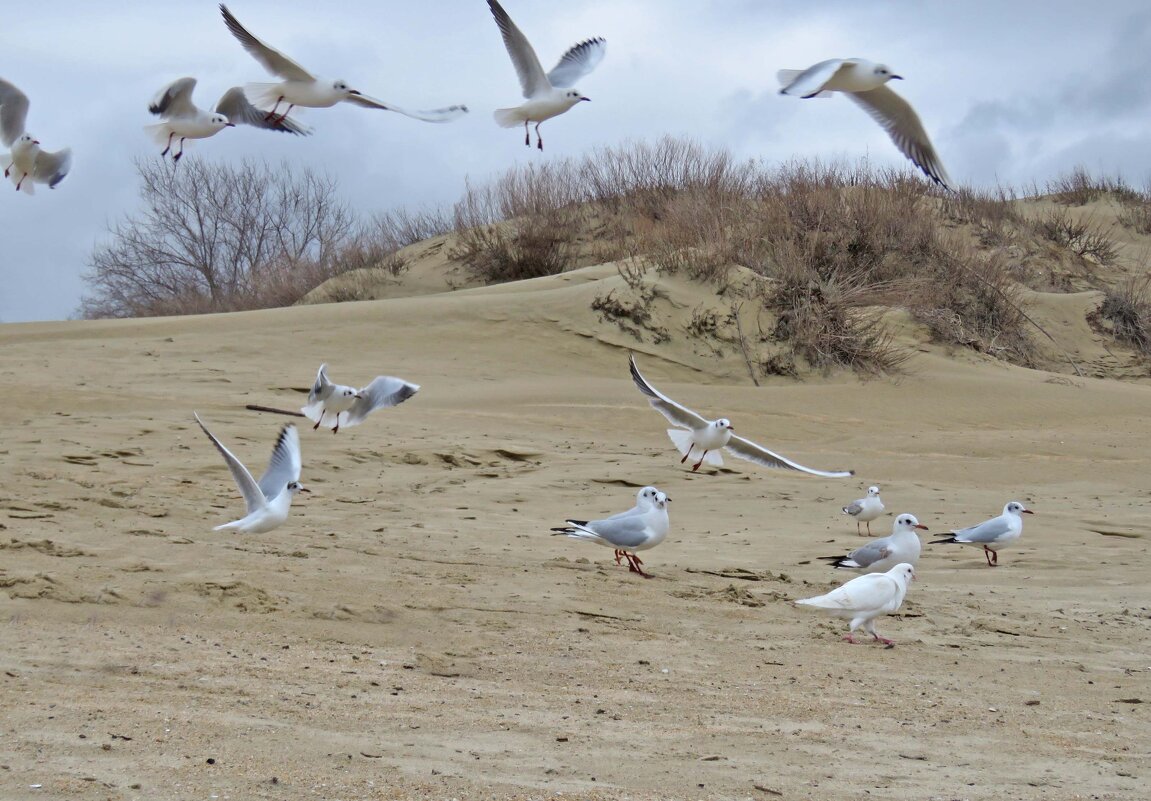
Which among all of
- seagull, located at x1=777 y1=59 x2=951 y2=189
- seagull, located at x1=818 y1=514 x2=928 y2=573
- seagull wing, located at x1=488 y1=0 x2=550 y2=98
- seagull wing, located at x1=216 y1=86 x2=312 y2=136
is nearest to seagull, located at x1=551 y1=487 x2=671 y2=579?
seagull, located at x1=818 y1=514 x2=928 y2=573

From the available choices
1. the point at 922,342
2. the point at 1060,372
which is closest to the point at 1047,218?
the point at 1060,372

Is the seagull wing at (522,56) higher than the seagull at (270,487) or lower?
higher

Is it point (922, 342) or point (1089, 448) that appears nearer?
point (1089, 448)

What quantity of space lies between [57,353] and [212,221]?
1992 cm

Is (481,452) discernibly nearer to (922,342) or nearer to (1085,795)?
(1085,795)

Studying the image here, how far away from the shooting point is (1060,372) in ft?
62.5

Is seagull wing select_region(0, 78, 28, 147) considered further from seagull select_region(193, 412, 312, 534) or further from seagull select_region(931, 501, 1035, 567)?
seagull select_region(931, 501, 1035, 567)

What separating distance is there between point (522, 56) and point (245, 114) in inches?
88.5

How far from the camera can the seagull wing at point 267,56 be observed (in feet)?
28.1

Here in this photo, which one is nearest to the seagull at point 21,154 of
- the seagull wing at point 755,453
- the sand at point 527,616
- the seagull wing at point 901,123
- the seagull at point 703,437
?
the sand at point 527,616

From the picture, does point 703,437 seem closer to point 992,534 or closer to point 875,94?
point 992,534

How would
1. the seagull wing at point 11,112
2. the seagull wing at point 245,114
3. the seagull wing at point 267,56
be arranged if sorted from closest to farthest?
the seagull wing at point 267,56 → the seagull wing at point 245,114 → the seagull wing at point 11,112

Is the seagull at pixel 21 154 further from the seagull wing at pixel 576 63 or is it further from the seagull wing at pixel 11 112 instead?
the seagull wing at pixel 576 63

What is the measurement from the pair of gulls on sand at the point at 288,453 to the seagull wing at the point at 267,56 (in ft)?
8.38
